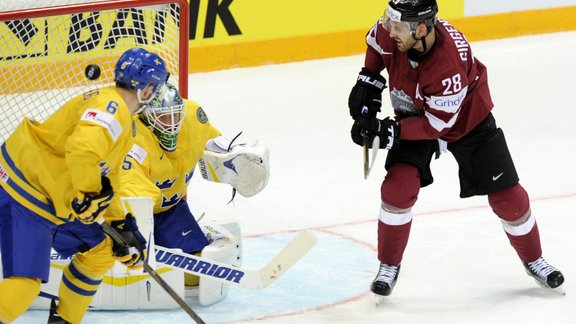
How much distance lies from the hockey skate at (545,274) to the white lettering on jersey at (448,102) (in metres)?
0.67

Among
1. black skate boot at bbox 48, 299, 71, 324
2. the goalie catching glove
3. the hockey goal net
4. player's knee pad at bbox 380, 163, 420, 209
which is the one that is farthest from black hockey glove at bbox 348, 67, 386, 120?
black skate boot at bbox 48, 299, 71, 324

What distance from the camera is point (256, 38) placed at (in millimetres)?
7223

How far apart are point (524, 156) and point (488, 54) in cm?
206

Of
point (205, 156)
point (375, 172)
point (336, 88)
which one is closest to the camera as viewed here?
point (205, 156)

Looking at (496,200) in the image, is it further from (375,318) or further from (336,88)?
(336,88)

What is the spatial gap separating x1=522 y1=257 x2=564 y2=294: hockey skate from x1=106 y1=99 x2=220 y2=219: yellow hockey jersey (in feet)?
3.77

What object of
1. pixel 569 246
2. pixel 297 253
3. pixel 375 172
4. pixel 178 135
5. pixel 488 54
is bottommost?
pixel 488 54

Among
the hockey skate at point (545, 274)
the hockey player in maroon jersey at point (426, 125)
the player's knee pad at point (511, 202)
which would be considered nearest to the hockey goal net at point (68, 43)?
the hockey player in maroon jersey at point (426, 125)

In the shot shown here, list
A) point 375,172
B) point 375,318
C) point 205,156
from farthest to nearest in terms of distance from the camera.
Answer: point 375,172 < point 205,156 < point 375,318

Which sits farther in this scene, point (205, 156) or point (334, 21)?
point (334, 21)

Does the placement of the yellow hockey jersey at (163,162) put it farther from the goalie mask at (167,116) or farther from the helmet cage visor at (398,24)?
the helmet cage visor at (398,24)

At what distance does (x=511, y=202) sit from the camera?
395cm

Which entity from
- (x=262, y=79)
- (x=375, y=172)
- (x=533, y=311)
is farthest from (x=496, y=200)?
(x=262, y=79)

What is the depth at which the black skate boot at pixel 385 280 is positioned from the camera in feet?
12.8
